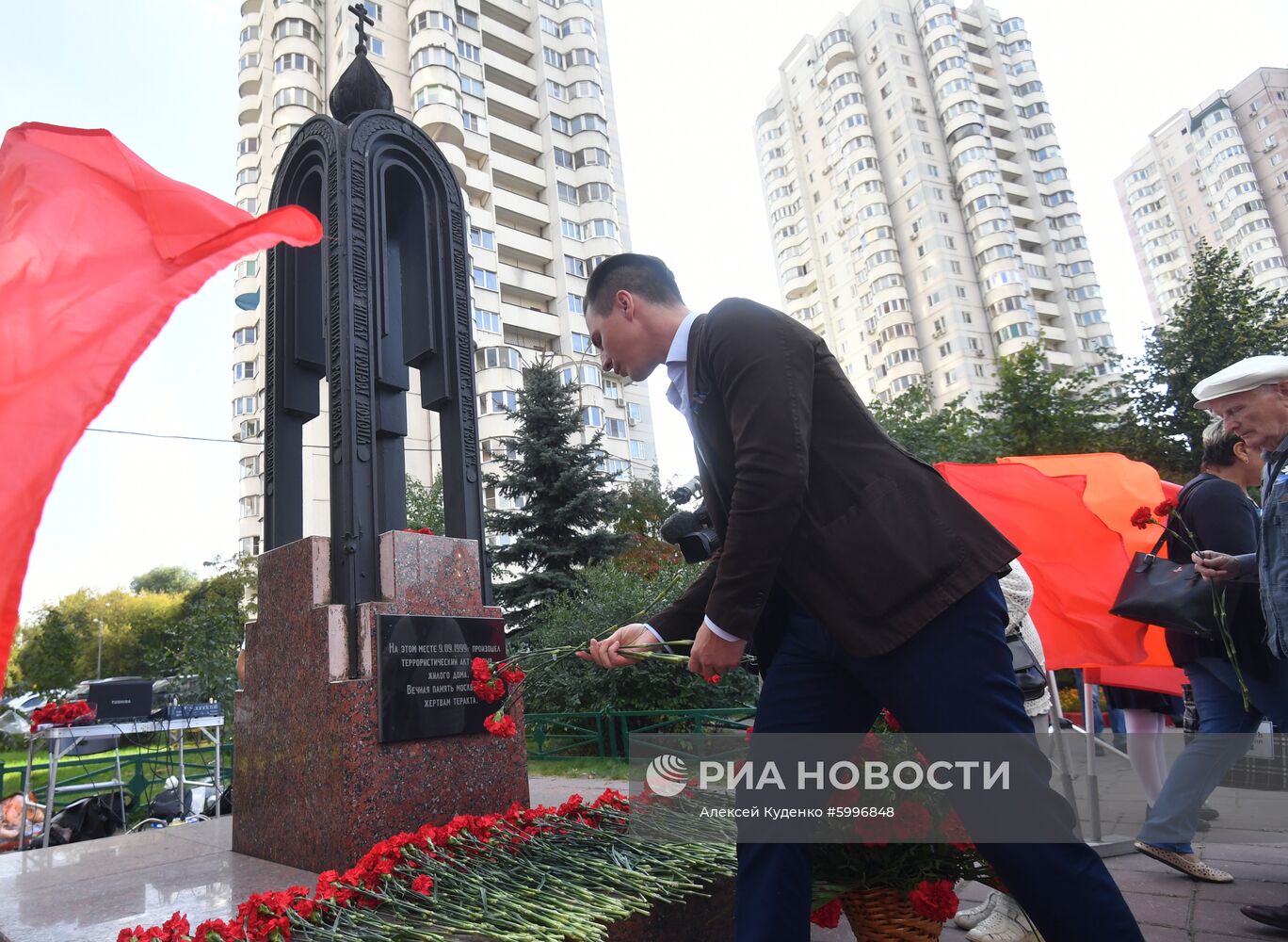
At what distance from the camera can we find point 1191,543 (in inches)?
164

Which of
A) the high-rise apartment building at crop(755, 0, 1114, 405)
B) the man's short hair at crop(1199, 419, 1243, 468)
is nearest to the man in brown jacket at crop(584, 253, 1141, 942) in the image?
the man's short hair at crop(1199, 419, 1243, 468)

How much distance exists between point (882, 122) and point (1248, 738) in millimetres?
74130

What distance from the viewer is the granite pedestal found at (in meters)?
4.09

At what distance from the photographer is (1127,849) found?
4719 millimetres

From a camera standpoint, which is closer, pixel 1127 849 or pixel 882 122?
pixel 1127 849

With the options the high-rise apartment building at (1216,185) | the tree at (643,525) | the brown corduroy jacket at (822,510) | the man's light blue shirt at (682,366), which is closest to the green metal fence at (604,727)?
the tree at (643,525)

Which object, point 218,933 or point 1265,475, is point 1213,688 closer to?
point 1265,475

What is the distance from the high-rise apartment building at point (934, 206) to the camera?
208 feet

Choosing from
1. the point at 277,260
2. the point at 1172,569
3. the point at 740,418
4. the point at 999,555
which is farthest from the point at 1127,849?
the point at 277,260

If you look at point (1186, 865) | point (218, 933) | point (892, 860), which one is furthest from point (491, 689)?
point (1186, 865)

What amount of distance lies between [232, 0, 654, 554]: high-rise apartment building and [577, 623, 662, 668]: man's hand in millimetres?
35381

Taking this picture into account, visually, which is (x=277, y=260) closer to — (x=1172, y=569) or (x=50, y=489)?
(x=50, y=489)

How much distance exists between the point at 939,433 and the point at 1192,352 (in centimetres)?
643

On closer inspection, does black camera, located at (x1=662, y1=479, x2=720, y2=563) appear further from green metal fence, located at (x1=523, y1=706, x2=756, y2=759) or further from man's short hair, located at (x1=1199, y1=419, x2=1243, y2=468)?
green metal fence, located at (x1=523, y1=706, x2=756, y2=759)
